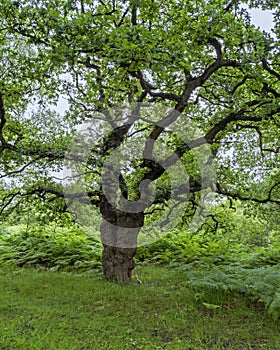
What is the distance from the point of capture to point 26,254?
10.6 meters

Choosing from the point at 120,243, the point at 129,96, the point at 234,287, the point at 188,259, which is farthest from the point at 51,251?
the point at 234,287

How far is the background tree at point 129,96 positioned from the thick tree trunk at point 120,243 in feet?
0.07

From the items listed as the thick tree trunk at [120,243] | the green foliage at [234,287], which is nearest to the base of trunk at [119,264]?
the thick tree trunk at [120,243]

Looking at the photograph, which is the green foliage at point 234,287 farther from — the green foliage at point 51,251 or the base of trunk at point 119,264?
the green foliage at point 51,251

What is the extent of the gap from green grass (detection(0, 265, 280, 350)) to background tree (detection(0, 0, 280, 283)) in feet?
3.66

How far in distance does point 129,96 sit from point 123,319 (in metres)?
4.91

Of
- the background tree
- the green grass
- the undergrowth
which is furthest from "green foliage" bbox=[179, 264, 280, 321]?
the background tree

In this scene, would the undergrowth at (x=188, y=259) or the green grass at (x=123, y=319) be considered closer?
the green grass at (x=123, y=319)

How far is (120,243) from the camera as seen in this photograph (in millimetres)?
7027

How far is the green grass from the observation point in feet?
14.1

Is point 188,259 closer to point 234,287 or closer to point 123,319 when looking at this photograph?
point 234,287

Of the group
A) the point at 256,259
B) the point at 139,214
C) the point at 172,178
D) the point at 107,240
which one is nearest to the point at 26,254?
the point at 107,240

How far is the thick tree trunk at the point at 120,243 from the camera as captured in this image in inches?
277

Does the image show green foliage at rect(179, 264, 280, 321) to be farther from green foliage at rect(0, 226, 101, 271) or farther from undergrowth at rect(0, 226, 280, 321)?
green foliage at rect(0, 226, 101, 271)
